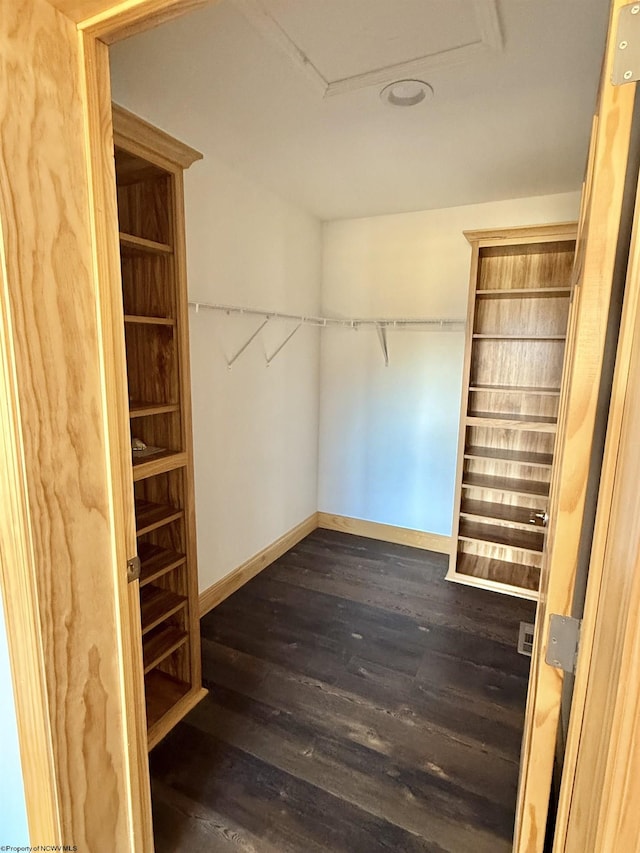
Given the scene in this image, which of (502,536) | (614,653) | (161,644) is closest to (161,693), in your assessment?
(161,644)

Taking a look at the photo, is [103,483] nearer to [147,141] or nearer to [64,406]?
[64,406]

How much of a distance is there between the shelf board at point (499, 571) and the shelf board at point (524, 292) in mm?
1780

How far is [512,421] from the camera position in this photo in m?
2.87

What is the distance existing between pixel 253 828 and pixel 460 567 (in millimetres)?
2084

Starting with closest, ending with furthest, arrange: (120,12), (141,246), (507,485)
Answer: (120,12) → (141,246) → (507,485)

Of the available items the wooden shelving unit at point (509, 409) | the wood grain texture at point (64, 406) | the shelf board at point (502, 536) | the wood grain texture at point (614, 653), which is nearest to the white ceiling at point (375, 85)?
the wooden shelving unit at point (509, 409)

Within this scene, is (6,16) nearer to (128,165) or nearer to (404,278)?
(128,165)

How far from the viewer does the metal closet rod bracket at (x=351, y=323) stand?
9.38ft

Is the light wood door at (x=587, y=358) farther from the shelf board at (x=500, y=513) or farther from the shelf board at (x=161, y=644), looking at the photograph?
the shelf board at (x=500, y=513)

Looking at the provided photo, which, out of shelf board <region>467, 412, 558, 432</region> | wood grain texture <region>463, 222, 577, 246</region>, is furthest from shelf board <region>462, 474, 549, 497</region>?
wood grain texture <region>463, 222, 577, 246</region>

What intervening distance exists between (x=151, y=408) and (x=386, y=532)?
2.49 m

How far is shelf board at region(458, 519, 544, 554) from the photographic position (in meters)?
2.91

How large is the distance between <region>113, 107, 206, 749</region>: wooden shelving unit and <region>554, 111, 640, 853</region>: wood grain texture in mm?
1403

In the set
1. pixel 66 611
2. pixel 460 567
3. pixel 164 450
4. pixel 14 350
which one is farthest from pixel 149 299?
pixel 460 567
